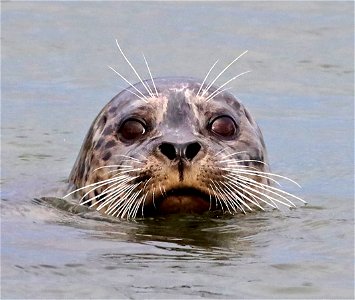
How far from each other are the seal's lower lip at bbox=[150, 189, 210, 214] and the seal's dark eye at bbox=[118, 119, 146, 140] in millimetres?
513

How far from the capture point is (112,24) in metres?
15.0

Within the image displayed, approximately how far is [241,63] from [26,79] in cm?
203

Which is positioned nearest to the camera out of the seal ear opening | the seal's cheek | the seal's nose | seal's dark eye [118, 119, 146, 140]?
the seal's nose

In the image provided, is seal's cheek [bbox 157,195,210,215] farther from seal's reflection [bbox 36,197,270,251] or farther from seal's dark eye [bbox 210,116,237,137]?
seal's dark eye [bbox 210,116,237,137]

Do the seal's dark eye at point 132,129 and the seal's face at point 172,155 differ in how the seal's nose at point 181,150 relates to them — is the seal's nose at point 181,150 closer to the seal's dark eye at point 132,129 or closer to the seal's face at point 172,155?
the seal's face at point 172,155

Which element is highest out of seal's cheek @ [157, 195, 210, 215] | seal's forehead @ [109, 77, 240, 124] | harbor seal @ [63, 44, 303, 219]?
seal's forehead @ [109, 77, 240, 124]

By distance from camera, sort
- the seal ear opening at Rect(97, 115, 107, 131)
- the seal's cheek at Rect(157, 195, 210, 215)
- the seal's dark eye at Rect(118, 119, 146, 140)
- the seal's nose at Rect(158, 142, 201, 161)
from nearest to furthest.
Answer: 1. the seal's nose at Rect(158, 142, 201, 161)
2. the seal's cheek at Rect(157, 195, 210, 215)
3. the seal's dark eye at Rect(118, 119, 146, 140)
4. the seal ear opening at Rect(97, 115, 107, 131)

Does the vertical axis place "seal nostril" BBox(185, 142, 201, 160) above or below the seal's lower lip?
above

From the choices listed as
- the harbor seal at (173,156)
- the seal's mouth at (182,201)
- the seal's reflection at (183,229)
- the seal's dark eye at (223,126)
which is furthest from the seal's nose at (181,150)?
the seal's dark eye at (223,126)

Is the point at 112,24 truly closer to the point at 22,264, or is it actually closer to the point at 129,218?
the point at 129,218

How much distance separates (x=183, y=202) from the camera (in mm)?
7559

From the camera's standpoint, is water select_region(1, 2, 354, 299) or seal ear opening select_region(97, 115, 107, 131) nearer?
water select_region(1, 2, 354, 299)

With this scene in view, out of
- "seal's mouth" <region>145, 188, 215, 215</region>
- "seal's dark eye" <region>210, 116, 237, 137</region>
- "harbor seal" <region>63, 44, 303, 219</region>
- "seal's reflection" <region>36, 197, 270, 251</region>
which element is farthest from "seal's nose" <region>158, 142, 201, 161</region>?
A: "seal's dark eye" <region>210, 116, 237, 137</region>

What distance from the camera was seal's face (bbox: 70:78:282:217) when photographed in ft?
24.6
